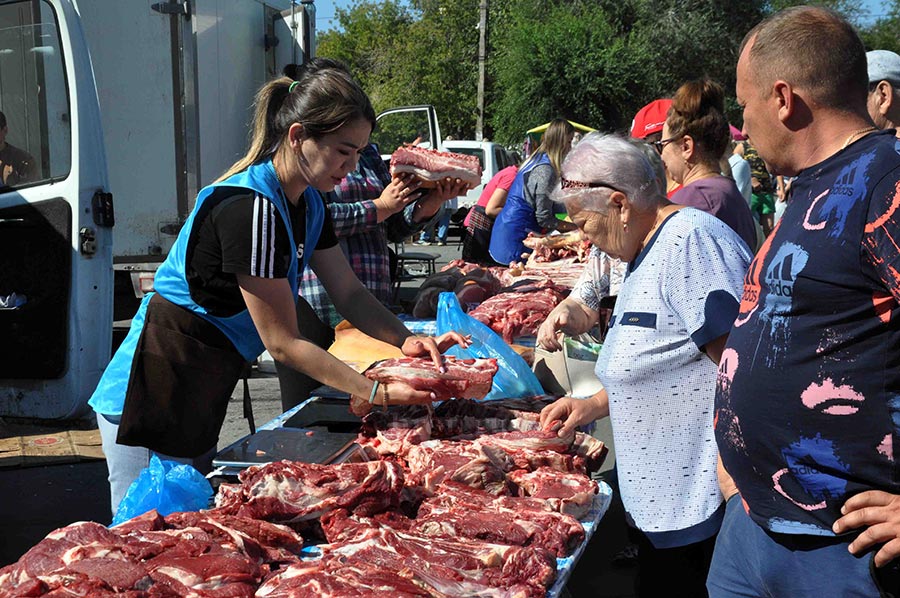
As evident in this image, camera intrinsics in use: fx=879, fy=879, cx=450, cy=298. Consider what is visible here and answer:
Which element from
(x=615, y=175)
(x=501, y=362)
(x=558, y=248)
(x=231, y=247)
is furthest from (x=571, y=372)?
(x=558, y=248)

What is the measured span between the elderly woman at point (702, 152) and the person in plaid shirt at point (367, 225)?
116cm

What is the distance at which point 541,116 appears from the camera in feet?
99.0

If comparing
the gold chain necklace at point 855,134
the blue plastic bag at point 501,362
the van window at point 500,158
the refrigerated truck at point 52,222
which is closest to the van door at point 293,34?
the refrigerated truck at point 52,222

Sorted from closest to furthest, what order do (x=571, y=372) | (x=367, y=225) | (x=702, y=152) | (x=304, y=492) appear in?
(x=304, y=492) → (x=571, y=372) → (x=702, y=152) → (x=367, y=225)

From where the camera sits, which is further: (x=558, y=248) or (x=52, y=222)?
(x=558, y=248)

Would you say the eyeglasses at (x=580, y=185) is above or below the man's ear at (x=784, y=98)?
below

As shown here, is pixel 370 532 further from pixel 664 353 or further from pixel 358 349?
Result: pixel 358 349

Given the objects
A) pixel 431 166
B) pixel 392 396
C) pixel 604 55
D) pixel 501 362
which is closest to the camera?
pixel 392 396

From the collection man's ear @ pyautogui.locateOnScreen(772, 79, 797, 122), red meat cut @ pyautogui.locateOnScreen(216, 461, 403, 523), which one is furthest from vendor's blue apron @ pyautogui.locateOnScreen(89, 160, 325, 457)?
man's ear @ pyautogui.locateOnScreen(772, 79, 797, 122)

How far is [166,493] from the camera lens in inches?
104

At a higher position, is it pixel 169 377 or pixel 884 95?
pixel 884 95

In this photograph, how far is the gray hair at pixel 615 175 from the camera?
2777 millimetres

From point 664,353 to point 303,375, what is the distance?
6.47ft

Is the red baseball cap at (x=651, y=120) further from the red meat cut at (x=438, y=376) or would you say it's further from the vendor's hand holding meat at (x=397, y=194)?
the red meat cut at (x=438, y=376)
